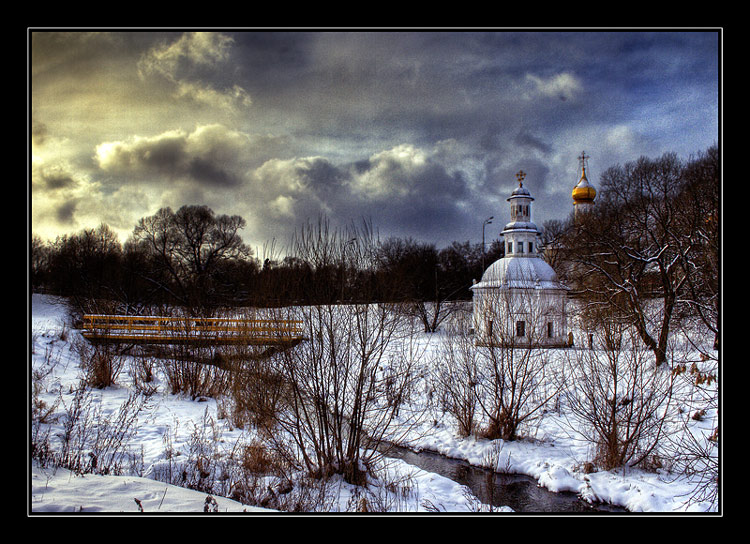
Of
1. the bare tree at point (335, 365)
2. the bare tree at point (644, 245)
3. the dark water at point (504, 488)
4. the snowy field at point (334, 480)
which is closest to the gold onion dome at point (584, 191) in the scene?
the bare tree at point (644, 245)

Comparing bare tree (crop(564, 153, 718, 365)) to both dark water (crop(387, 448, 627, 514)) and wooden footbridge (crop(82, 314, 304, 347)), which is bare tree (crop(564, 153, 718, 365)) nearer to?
dark water (crop(387, 448, 627, 514))

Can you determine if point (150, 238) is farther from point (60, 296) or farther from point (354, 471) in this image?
point (354, 471)

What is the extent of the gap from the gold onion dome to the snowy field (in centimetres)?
3875

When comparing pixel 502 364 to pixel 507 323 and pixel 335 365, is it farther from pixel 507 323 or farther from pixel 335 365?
pixel 335 365

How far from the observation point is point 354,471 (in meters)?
7.45

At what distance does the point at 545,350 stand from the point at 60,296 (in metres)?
22.6

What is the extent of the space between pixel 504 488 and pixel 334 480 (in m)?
4.45

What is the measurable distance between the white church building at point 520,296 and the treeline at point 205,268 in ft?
7.64

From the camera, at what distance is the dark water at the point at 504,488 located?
8.37 metres

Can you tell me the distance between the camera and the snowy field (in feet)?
16.3

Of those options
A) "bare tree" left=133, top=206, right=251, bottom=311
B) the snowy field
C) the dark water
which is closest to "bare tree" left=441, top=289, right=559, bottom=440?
the snowy field

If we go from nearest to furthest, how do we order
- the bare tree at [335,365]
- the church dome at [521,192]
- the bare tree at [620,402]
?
the bare tree at [335,365] < the bare tree at [620,402] < the church dome at [521,192]

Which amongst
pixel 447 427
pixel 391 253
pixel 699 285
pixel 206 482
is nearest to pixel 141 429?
pixel 206 482

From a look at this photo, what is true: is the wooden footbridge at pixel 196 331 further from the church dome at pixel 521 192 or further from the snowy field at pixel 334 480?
the church dome at pixel 521 192
